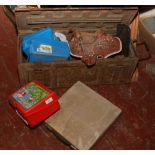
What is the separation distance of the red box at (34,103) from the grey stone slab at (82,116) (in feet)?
0.23

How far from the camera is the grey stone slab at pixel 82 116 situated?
5.56ft

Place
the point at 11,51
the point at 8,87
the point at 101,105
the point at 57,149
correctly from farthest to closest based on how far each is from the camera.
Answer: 1. the point at 11,51
2. the point at 8,87
3. the point at 101,105
4. the point at 57,149

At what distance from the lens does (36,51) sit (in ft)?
5.91

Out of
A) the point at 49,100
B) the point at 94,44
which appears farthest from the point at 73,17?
the point at 49,100

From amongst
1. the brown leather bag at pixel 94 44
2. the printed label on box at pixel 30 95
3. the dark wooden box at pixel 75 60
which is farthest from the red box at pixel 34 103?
the brown leather bag at pixel 94 44

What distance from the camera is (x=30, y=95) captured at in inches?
67.9

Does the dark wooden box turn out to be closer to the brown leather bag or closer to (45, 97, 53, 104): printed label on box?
the brown leather bag

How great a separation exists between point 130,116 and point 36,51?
76 cm

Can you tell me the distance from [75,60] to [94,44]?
8.8 inches

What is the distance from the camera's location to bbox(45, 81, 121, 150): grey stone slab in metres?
1.69

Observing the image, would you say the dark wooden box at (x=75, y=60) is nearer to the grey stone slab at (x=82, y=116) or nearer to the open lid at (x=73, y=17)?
the open lid at (x=73, y=17)

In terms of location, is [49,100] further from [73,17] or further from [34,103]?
[73,17]
